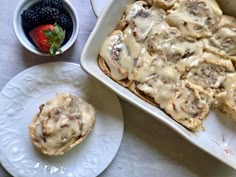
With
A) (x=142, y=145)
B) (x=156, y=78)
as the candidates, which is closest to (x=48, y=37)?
(x=156, y=78)

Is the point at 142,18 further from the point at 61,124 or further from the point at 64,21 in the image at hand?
the point at 61,124

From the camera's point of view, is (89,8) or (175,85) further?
(89,8)

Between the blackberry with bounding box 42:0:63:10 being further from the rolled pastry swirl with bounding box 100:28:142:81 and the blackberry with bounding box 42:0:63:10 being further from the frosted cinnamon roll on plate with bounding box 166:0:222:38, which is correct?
the frosted cinnamon roll on plate with bounding box 166:0:222:38

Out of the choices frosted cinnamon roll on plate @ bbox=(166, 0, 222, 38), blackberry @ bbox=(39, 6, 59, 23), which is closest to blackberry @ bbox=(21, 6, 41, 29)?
blackberry @ bbox=(39, 6, 59, 23)

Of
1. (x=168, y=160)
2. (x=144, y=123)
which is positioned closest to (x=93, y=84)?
(x=144, y=123)

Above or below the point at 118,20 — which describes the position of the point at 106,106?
below

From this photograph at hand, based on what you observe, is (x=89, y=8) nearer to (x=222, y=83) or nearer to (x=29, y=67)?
(x=29, y=67)
